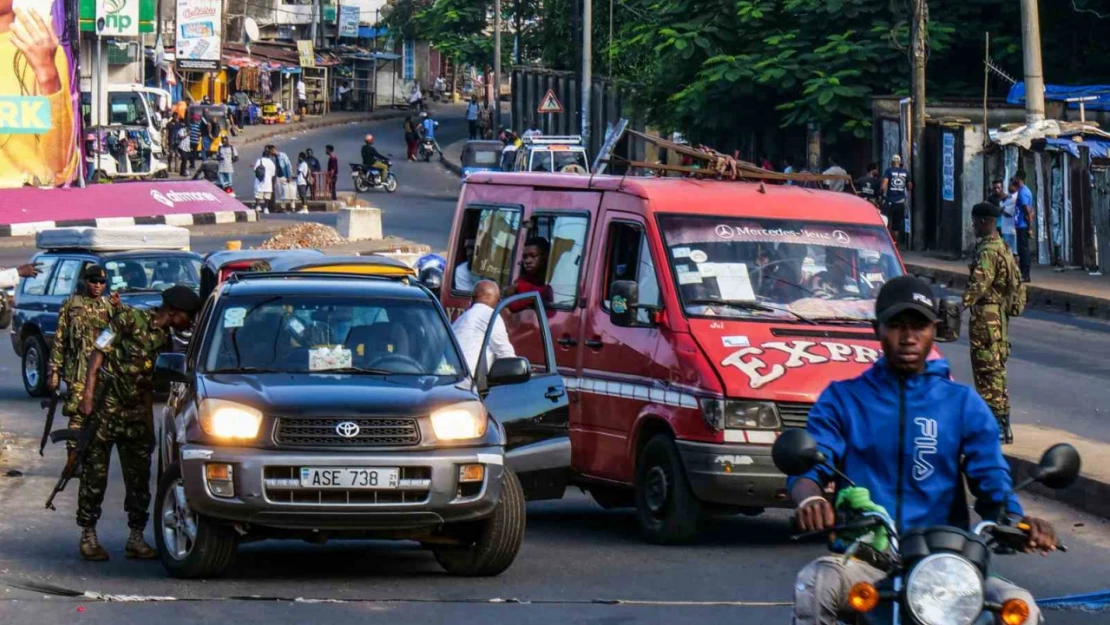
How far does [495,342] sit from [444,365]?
1.40 meters

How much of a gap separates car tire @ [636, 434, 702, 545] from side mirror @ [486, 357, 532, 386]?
→ 3.90 feet

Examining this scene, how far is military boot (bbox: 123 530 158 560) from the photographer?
9906 millimetres

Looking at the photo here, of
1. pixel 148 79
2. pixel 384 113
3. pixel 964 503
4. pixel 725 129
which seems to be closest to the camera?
pixel 964 503

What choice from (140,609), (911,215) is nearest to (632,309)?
(140,609)

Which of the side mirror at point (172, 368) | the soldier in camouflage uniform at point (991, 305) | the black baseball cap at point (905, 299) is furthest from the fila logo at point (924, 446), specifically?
the soldier in camouflage uniform at point (991, 305)

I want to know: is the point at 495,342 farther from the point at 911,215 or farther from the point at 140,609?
the point at 911,215

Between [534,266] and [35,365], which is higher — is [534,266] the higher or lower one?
the higher one

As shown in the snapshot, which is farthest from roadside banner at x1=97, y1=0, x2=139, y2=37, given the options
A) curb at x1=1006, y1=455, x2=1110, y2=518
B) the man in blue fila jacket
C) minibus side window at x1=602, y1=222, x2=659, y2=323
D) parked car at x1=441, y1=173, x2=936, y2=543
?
the man in blue fila jacket

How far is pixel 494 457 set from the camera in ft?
29.6

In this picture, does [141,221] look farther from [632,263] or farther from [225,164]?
[632,263]

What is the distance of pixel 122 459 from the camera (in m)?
10.0

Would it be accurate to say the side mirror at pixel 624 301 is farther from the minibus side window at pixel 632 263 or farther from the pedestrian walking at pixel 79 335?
the pedestrian walking at pixel 79 335

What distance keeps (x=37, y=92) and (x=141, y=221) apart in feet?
14.5

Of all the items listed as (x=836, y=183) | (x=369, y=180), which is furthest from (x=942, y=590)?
(x=369, y=180)
